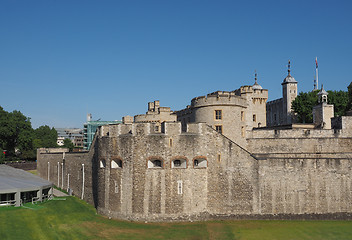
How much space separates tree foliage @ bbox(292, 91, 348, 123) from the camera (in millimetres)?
59938

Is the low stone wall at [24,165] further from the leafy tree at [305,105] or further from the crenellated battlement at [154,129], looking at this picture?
the leafy tree at [305,105]

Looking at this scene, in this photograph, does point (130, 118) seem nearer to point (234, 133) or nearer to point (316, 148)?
point (234, 133)

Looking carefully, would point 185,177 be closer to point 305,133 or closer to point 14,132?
point 305,133

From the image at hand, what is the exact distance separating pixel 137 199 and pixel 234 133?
38.2ft

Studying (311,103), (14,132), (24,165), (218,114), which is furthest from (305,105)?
(14,132)

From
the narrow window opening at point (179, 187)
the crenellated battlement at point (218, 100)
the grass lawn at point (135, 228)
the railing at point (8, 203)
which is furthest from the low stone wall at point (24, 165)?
the narrow window opening at point (179, 187)

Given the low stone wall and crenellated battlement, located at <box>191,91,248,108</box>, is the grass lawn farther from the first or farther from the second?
the low stone wall

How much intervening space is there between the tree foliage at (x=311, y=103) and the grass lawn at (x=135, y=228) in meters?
35.6

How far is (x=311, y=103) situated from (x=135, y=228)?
45.7 metres

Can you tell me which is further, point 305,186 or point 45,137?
point 45,137

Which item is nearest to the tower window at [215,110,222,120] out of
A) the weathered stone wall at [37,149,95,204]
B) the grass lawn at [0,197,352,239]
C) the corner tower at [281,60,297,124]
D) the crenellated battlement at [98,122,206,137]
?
the crenellated battlement at [98,122,206,137]

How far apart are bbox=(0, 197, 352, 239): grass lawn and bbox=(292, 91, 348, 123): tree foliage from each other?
35.6 m

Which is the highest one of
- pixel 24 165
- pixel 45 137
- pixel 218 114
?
pixel 218 114

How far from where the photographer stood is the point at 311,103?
201 feet
